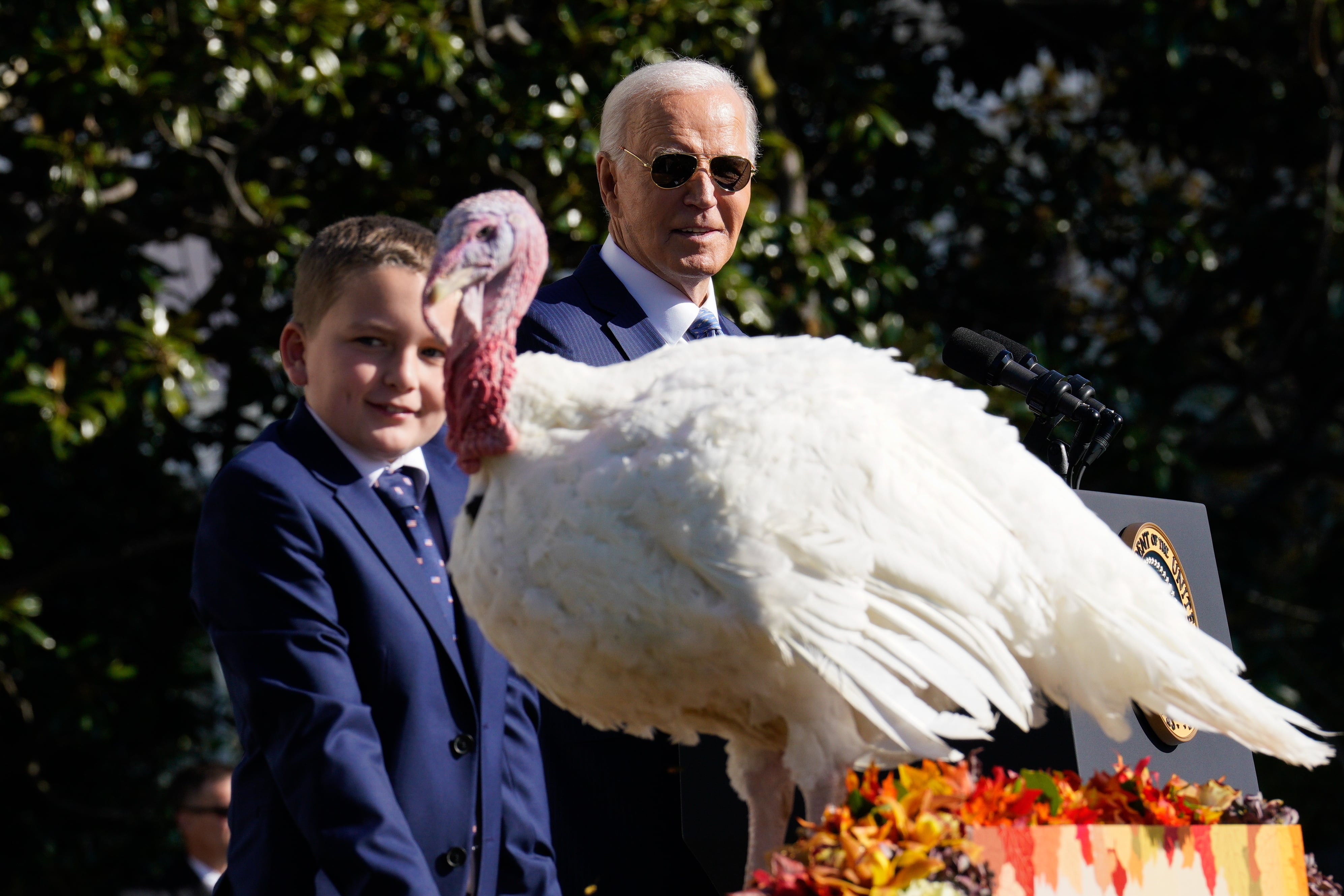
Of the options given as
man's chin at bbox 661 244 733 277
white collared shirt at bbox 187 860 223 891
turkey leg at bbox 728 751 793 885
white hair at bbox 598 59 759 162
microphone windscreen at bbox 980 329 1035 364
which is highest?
white hair at bbox 598 59 759 162

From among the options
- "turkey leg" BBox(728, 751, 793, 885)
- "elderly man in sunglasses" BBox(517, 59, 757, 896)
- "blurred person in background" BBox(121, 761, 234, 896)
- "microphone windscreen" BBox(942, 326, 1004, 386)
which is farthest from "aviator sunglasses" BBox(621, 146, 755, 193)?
"blurred person in background" BBox(121, 761, 234, 896)

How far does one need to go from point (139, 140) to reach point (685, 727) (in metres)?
4.98

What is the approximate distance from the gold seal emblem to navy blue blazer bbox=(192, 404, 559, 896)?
4.13 feet

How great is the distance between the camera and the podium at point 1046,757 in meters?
2.24

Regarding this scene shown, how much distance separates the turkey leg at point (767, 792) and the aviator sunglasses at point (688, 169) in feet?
4.54

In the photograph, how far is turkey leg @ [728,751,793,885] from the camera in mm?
2053

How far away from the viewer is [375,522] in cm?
220

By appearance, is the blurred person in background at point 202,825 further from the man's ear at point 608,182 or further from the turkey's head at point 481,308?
the turkey's head at point 481,308

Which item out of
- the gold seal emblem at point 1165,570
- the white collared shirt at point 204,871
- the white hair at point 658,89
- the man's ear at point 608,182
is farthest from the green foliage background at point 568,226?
the gold seal emblem at point 1165,570

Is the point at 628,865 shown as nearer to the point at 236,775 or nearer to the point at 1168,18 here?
the point at 236,775

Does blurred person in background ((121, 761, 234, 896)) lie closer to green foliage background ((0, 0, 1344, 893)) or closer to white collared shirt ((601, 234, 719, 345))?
green foliage background ((0, 0, 1344, 893))

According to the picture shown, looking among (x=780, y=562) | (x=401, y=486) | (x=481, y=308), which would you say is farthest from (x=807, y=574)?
(x=401, y=486)

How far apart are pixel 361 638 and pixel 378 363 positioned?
20.0 inches

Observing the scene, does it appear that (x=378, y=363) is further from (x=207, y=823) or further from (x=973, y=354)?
(x=207, y=823)
